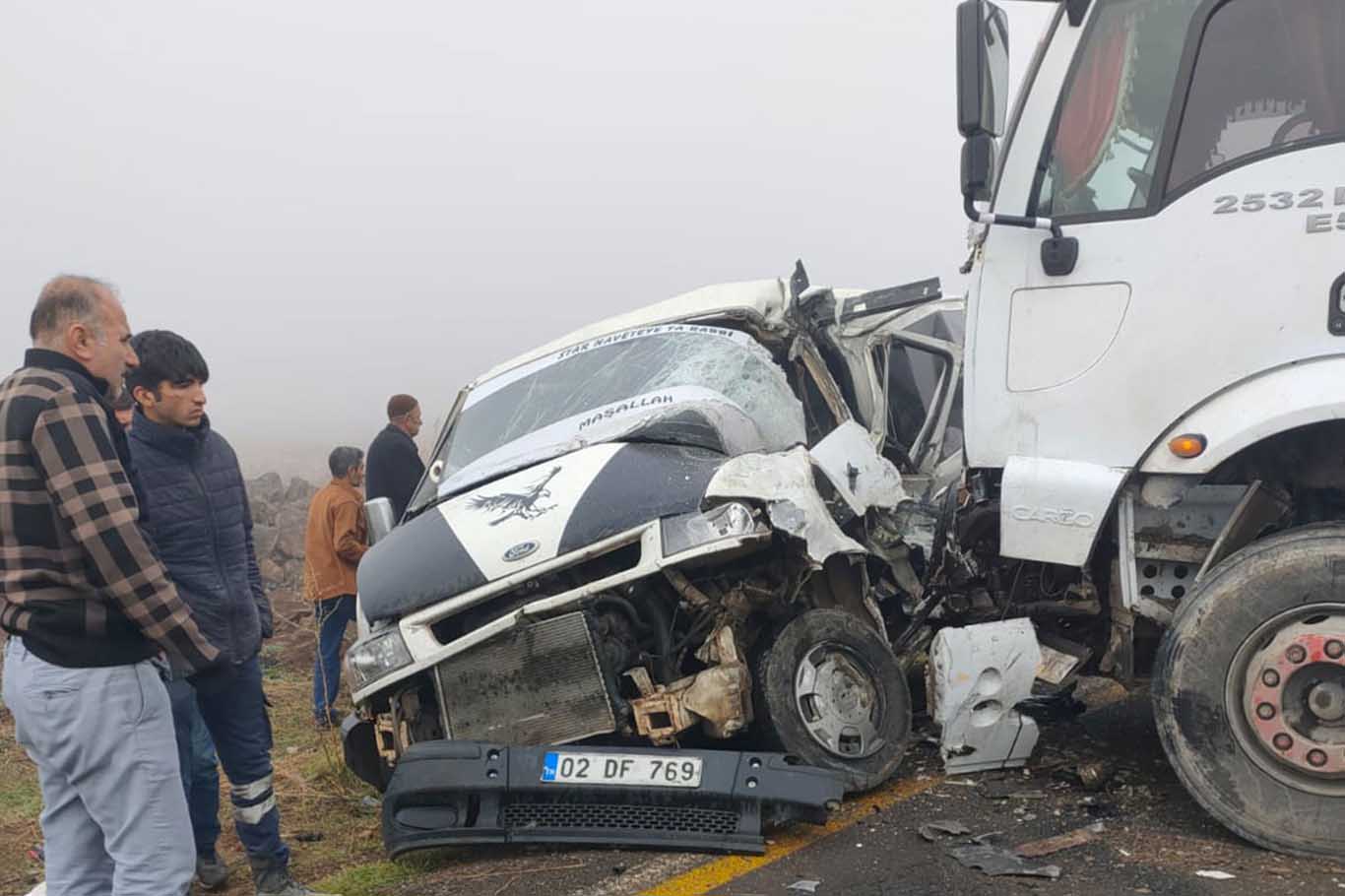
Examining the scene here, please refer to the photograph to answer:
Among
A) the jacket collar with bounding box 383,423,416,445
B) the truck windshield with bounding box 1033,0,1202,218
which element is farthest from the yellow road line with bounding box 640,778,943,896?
the jacket collar with bounding box 383,423,416,445

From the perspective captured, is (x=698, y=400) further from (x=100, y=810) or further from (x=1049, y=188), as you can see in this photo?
(x=100, y=810)

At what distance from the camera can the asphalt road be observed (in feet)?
11.3

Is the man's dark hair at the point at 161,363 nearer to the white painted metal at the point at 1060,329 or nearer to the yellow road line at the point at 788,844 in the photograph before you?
the yellow road line at the point at 788,844

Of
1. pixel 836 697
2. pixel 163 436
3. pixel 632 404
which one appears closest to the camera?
pixel 163 436

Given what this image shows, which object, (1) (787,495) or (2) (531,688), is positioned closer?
(2) (531,688)

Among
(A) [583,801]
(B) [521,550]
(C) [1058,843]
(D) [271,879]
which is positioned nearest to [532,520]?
(B) [521,550]

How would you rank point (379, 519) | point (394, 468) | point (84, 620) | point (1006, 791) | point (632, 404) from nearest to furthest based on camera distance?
point (84, 620), point (1006, 791), point (632, 404), point (379, 519), point (394, 468)

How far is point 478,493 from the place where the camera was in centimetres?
486

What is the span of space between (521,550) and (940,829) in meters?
1.73

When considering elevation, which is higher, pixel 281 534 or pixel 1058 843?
pixel 281 534

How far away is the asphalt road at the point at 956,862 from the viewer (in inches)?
136

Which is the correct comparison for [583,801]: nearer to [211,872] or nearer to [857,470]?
[211,872]

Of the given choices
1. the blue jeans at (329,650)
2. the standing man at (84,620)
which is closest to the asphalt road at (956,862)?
the standing man at (84,620)

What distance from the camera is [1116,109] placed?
13.1 ft
